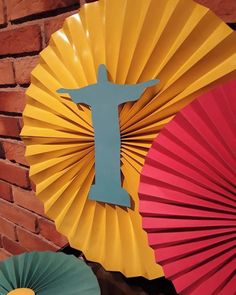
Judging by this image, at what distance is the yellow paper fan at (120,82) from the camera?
16.1 inches

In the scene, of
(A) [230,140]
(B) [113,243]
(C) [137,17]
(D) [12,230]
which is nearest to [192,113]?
(A) [230,140]

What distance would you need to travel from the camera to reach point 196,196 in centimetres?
39

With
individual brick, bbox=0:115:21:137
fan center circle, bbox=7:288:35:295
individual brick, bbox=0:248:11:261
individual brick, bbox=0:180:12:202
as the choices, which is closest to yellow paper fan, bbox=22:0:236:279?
fan center circle, bbox=7:288:35:295

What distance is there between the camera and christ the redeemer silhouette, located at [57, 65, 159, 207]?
1.57 ft

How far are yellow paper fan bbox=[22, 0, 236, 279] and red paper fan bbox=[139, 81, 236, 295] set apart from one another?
5 cm

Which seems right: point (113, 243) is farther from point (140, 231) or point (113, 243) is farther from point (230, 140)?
point (230, 140)

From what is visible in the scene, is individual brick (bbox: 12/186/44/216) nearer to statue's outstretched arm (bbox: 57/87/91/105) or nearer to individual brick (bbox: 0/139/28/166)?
individual brick (bbox: 0/139/28/166)

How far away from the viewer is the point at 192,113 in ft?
1.26

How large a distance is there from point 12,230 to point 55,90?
2.03 feet

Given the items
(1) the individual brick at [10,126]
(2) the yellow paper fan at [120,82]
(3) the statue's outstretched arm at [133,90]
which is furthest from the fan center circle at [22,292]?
(1) the individual brick at [10,126]

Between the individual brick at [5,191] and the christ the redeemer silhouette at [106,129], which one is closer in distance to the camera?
the christ the redeemer silhouette at [106,129]

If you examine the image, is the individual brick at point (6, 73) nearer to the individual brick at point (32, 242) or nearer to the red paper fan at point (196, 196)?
the individual brick at point (32, 242)

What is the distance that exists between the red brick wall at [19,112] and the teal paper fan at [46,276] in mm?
258

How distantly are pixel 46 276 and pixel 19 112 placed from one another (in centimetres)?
44
